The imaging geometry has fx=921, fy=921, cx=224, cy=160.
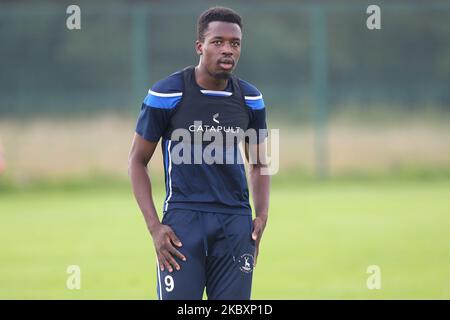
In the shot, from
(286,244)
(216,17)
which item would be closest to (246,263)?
(216,17)

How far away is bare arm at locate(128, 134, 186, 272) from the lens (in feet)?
17.0

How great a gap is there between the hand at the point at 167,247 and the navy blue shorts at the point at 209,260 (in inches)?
1.1

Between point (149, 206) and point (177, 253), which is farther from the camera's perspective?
point (149, 206)

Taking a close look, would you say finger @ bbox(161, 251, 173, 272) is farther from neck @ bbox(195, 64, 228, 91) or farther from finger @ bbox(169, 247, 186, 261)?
neck @ bbox(195, 64, 228, 91)

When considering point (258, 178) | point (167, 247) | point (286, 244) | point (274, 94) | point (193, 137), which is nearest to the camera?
point (167, 247)

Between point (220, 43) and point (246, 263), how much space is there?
1.27 m

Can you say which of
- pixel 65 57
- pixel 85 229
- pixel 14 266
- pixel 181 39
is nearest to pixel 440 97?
pixel 181 39

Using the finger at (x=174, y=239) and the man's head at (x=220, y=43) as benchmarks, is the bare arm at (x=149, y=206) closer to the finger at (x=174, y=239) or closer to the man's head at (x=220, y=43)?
the finger at (x=174, y=239)

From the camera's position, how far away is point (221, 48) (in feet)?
17.1

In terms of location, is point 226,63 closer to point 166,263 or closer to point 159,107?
point 159,107

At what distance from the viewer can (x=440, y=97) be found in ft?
64.2

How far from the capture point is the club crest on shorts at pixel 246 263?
5262 millimetres

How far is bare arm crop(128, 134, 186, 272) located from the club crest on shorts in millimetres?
333
